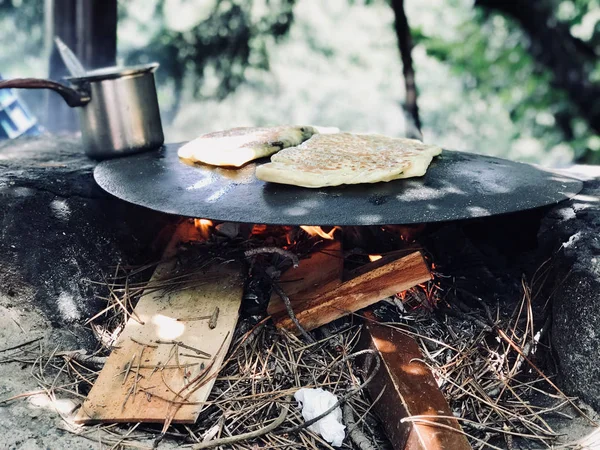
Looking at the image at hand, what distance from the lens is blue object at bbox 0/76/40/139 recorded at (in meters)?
4.21

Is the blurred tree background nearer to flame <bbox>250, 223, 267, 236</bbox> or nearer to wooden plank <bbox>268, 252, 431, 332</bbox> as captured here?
flame <bbox>250, 223, 267, 236</bbox>

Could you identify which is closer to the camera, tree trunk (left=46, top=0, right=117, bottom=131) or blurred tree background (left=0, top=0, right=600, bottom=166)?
tree trunk (left=46, top=0, right=117, bottom=131)

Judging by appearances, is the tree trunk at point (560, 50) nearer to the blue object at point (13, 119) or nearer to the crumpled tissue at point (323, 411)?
the blue object at point (13, 119)

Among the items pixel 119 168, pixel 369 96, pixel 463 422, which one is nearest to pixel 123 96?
pixel 119 168

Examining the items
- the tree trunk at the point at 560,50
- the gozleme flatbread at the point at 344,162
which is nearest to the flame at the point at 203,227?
the gozleme flatbread at the point at 344,162

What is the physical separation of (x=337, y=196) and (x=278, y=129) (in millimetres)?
1041

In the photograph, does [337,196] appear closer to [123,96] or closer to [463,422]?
[463,422]

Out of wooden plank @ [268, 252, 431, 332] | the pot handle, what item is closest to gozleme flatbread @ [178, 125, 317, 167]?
the pot handle

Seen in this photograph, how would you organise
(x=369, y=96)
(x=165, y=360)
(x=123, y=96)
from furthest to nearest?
(x=369, y=96)
(x=123, y=96)
(x=165, y=360)

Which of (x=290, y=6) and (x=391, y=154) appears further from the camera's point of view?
(x=290, y=6)

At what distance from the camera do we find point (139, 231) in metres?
2.80

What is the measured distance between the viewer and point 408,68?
5371mm

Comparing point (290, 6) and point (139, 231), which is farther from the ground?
point (290, 6)

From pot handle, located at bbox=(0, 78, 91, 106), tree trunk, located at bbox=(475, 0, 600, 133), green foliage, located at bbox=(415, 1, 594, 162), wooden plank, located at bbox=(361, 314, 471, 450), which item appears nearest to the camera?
wooden plank, located at bbox=(361, 314, 471, 450)
